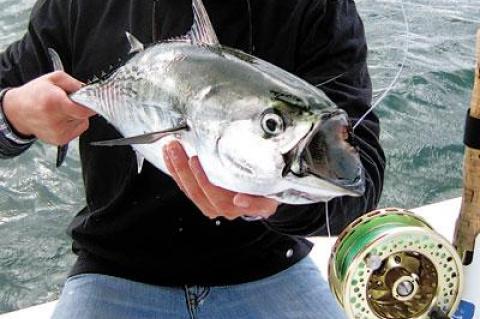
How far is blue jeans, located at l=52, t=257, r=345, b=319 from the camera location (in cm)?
165

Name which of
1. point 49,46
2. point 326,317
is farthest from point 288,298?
point 49,46

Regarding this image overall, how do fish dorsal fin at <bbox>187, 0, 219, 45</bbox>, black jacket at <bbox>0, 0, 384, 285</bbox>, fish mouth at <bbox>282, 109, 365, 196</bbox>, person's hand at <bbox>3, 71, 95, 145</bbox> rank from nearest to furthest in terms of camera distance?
fish mouth at <bbox>282, 109, 365, 196</bbox> < fish dorsal fin at <bbox>187, 0, 219, 45</bbox> < person's hand at <bbox>3, 71, 95, 145</bbox> < black jacket at <bbox>0, 0, 384, 285</bbox>

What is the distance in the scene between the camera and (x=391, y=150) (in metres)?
4.09

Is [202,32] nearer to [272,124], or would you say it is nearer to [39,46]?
[272,124]

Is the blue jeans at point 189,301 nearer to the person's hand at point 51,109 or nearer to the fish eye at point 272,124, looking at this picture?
the person's hand at point 51,109

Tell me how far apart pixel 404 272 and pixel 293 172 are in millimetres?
608

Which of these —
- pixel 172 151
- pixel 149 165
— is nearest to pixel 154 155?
pixel 172 151

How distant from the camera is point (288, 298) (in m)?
1.71

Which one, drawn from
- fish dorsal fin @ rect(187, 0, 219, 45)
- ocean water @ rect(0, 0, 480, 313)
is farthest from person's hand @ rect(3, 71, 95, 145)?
ocean water @ rect(0, 0, 480, 313)

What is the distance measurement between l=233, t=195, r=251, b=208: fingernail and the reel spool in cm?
39

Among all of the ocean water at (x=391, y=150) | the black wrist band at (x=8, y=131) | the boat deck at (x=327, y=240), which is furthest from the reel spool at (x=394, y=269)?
the black wrist band at (x=8, y=131)

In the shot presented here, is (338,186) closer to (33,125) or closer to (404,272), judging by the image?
(404,272)

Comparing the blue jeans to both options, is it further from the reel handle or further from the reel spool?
the reel handle

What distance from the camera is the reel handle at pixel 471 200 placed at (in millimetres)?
1504
